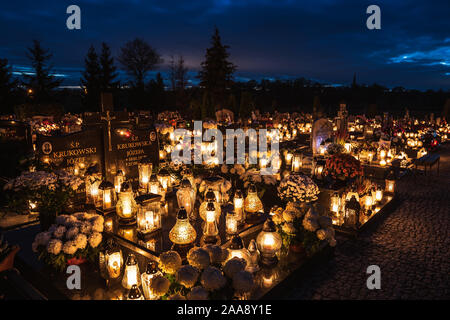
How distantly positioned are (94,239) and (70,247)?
1.18ft

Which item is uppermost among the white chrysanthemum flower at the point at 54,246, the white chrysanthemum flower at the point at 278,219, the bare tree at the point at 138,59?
the bare tree at the point at 138,59

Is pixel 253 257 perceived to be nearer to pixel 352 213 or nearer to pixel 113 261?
pixel 113 261

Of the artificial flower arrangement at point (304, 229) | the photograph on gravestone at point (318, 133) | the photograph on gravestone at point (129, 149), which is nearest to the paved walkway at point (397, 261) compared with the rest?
the artificial flower arrangement at point (304, 229)

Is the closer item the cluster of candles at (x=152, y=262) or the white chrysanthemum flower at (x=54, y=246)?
the cluster of candles at (x=152, y=262)

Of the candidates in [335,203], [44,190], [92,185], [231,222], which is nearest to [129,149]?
[92,185]

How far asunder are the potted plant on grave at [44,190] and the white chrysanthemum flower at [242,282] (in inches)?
160

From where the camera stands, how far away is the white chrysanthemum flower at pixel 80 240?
467cm

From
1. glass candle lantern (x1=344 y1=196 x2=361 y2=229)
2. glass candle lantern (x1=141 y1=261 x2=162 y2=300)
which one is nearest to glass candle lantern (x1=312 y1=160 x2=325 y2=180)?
glass candle lantern (x1=344 y1=196 x2=361 y2=229)

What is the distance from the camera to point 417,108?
4491 centimetres

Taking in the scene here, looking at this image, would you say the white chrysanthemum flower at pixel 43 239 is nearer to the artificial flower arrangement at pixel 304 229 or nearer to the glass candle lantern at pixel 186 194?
the glass candle lantern at pixel 186 194

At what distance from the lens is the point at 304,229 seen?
18.6 feet
